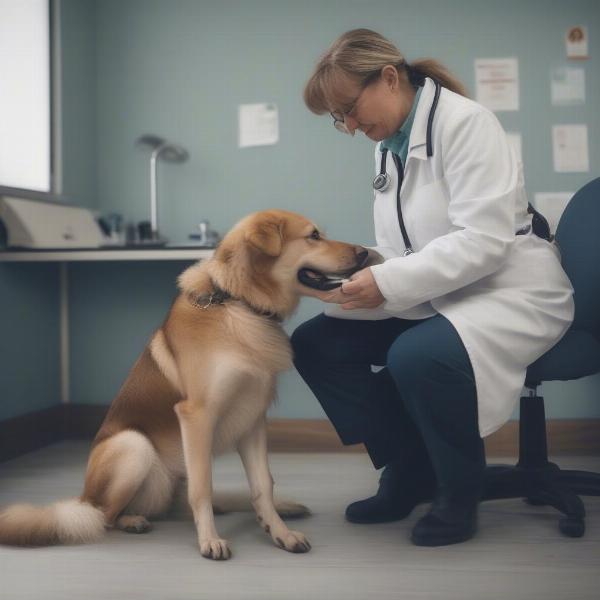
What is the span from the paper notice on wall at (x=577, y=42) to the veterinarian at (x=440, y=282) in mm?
1287

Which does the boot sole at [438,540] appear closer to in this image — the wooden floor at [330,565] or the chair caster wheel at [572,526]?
the wooden floor at [330,565]

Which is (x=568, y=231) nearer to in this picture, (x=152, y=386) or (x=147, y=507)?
(x=152, y=386)

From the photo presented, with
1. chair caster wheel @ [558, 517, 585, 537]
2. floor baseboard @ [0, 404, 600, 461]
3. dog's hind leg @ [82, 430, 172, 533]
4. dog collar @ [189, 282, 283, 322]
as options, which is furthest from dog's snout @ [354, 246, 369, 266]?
floor baseboard @ [0, 404, 600, 461]

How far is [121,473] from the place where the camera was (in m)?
1.72

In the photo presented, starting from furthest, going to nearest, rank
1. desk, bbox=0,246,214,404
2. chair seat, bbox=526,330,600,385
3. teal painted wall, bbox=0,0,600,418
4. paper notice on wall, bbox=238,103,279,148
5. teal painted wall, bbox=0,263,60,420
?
paper notice on wall, bbox=238,103,279,148 → teal painted wall, bbox=0,0,600,418 → teal painted wall, bbox=0,263,60,420 → desk, bbox=0,246,214,404 → chair seat, bbox=526,330,600,385

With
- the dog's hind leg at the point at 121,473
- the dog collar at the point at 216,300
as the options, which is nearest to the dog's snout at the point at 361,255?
the dog collar at the point at 216,300

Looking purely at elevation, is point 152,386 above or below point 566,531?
above

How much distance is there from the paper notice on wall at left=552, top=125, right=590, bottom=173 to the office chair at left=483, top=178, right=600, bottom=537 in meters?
0.97

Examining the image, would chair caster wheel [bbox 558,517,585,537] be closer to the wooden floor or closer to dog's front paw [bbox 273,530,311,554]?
the wooden floor

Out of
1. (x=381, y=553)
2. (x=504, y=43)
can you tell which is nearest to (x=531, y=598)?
(x=381, y=553)

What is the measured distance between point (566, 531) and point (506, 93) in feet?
6.02

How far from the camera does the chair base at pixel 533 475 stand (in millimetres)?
1968

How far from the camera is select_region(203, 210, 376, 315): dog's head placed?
1737 mm

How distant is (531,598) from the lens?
1390 millimetres
